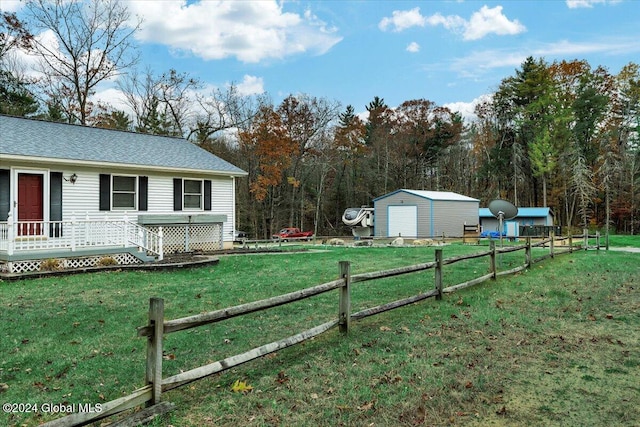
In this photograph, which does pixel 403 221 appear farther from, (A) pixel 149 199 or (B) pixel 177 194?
(A) pixel 149 199

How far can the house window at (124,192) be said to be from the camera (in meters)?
15.9

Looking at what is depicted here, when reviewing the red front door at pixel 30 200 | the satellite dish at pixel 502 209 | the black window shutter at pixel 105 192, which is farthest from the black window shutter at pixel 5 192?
the satellite dish at pixel 502 209

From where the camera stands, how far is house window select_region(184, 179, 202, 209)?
1800 cm

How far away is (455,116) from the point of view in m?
44.5

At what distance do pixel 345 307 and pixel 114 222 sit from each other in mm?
9423

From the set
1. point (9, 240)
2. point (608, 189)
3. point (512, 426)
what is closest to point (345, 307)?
point (512, 426)

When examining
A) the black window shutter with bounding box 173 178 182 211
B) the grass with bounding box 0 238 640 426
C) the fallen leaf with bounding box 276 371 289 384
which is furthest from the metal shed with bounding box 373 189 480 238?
the fallen leaf with bounding box 276 371 289 384

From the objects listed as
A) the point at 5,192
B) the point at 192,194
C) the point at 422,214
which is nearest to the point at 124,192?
the point at 192,194

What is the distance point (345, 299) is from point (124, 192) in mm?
13159

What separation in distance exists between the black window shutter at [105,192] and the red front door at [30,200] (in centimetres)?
194

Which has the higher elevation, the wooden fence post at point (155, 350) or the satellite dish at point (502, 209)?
the satellite dish at point (502, 209)

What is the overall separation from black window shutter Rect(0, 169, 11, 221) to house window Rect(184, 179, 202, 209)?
6.23 m

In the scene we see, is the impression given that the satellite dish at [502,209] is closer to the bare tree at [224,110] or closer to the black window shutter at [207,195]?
the black window shutter at [207,195]

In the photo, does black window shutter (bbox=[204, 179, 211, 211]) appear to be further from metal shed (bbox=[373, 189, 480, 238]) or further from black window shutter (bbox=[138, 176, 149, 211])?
metal shed (bbox=[373, 189, 480, 238])
